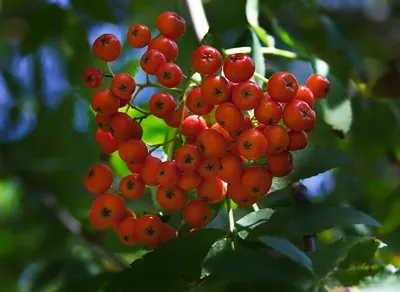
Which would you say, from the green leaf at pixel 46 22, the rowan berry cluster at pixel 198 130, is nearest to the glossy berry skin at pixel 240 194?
the rowan berry cluster at pixel 198 130

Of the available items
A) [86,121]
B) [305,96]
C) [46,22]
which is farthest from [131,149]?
[86,121]

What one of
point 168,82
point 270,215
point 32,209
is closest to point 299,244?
point 270,215

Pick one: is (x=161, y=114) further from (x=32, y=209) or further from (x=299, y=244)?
(x=32, y=209)

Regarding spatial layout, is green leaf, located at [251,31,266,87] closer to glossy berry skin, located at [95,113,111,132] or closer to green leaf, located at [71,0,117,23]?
glossy berry skin, located at [95,113,111,132]

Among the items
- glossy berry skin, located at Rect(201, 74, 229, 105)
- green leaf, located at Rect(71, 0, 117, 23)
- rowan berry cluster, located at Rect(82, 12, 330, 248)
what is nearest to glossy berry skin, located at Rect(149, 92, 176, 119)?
rowan berry cluster, located at Rect(82, 12, 330, 248)

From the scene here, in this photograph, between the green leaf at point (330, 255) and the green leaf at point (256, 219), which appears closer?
the green leaf at point (330, 255)

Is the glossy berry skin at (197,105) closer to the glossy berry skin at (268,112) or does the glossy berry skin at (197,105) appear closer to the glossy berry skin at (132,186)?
the glossy berry skin at (268,112)
